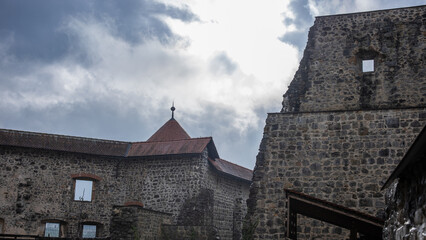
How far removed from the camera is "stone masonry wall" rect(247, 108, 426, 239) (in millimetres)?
11062

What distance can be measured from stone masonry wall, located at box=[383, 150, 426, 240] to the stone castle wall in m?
13.6

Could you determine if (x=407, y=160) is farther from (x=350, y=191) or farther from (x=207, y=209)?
(x=207, y=209)

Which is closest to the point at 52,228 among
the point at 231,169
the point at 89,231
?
the point at 89,231

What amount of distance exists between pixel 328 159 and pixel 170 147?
938 cm

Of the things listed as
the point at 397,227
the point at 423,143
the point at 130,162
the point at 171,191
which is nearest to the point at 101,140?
the point at 130,162

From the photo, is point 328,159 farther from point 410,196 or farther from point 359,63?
point 410,196

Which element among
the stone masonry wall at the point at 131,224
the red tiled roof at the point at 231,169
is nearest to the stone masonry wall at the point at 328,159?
the stone masonry wall at the point at 131,224

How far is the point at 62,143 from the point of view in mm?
19766

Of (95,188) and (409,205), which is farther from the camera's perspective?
(95,188)

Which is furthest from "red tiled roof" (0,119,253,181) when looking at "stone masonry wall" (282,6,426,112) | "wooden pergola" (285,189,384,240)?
"wooden pergola" (285,189,384,240)

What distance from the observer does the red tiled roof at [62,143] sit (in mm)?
19084

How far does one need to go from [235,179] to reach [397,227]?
1698cm

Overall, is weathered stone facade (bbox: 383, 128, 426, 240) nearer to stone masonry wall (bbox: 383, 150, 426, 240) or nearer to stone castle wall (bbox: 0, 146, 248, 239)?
stone masonry wall (bbox: 383, 150, 426, 240)

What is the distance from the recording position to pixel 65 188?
19.5m
